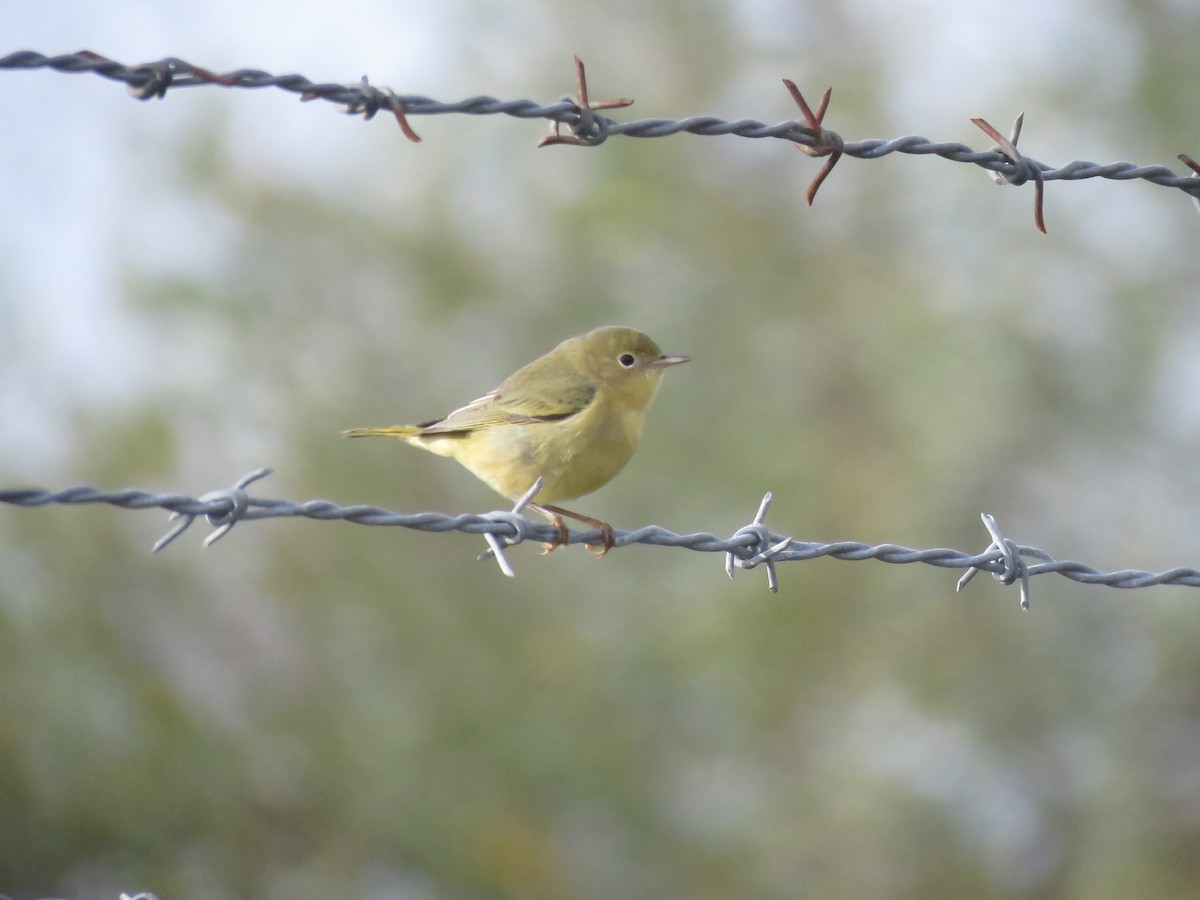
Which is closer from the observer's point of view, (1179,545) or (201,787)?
(201,787)

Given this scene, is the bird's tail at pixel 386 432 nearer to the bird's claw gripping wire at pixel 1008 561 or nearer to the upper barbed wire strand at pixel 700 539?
the upper barbed wire strand at pixel 700 539

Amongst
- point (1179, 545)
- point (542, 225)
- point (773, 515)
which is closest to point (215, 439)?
point (542, 225)

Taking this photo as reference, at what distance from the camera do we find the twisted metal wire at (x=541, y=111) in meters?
2.42

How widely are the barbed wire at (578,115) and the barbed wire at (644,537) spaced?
767 mm

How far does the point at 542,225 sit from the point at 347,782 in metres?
6.08

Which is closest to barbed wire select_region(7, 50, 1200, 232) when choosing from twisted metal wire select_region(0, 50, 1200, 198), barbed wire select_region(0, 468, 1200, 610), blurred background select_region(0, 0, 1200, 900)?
twisted metal wire select_region(0, 50, 1200, 198)

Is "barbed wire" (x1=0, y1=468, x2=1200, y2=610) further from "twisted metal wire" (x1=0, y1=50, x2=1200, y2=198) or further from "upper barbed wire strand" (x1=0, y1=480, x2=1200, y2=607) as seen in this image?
"twisted metal wire" (x1=0, y1=50, x2=1200, y2=198)

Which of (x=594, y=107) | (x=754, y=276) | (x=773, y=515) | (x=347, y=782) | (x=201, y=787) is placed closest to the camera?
(x=594, y=107)

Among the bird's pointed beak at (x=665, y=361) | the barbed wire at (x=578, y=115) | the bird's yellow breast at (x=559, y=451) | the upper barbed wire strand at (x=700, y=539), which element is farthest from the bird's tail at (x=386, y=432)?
the barbed wire at (x=578, y=115)

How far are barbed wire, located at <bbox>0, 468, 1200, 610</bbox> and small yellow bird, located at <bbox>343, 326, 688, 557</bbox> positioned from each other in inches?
42.2

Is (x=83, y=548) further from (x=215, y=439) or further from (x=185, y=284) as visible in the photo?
(x=185, y=284)

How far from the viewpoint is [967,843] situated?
10.9 meters

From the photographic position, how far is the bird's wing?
482cm

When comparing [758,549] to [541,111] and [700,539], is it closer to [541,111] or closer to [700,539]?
[700,539]
